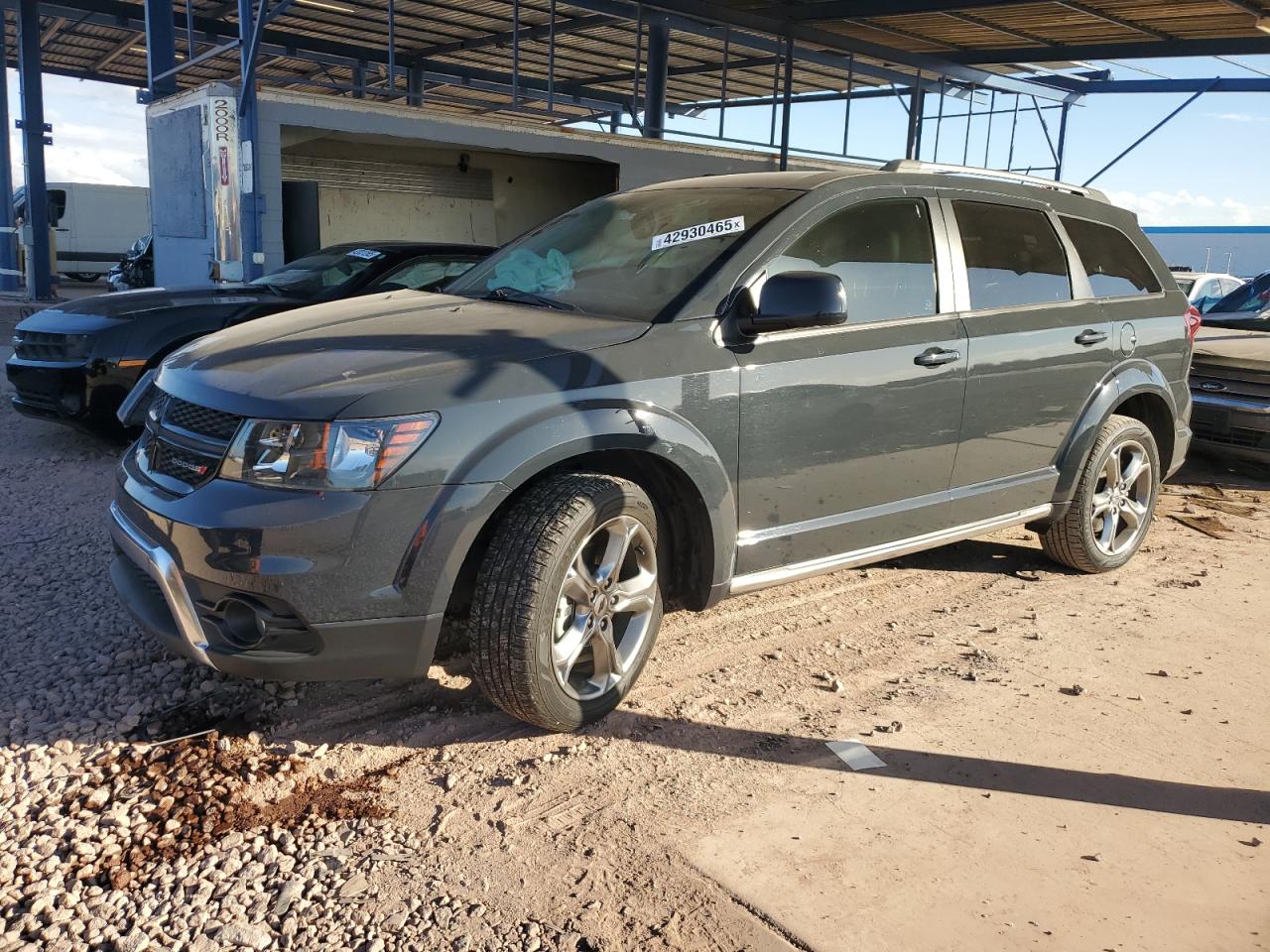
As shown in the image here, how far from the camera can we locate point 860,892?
265cm

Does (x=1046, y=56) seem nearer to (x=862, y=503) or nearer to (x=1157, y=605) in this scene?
(x=1157, y=605)

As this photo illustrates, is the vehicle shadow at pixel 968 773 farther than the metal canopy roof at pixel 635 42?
No

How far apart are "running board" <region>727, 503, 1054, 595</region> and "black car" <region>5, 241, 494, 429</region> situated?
3957 mm

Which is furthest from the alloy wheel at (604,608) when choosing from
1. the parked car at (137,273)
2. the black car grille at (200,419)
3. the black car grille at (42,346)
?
the parked car at (137,273)

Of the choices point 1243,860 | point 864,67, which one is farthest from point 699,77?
point 1243,860

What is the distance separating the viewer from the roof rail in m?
4.51

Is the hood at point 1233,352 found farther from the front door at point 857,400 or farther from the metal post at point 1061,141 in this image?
the metal post at point 1061,141

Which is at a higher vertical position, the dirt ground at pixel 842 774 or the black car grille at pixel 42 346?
the black car grille at pixel 42 346

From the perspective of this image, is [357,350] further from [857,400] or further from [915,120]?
[915,120]

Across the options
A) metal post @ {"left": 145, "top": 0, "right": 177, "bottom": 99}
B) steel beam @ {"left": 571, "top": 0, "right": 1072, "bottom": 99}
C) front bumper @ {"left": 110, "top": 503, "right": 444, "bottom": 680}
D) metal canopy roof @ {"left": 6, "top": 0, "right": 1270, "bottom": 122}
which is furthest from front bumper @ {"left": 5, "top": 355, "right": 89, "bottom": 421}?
steel beam @ {"left": 571, "top": 0, "right": 1072, "bottom": 99}

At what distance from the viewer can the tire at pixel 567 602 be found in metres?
3.13

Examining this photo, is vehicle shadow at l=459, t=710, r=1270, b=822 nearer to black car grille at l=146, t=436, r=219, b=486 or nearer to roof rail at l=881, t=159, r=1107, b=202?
black car grille at l=146, t=436, r=219, b=486

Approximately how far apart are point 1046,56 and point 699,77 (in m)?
8.40

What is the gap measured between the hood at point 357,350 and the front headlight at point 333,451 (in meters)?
0.04
